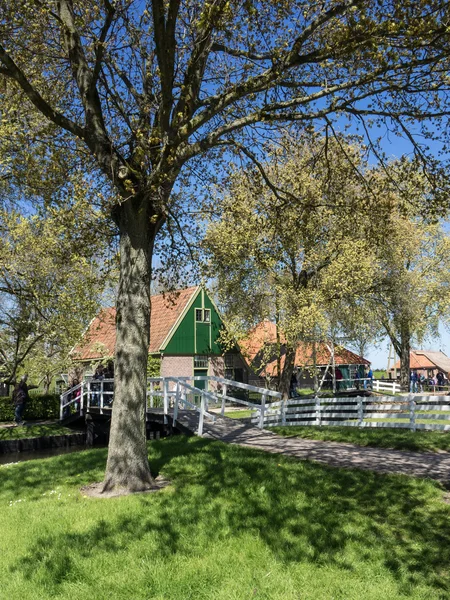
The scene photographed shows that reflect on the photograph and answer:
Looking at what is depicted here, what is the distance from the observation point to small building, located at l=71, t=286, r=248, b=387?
34.0 metres

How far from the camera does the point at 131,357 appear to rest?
8.38m

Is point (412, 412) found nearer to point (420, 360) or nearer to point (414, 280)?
point (414, 280)

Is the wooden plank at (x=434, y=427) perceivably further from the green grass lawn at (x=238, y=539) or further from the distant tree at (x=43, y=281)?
the distant tree at (x=43, y=281)

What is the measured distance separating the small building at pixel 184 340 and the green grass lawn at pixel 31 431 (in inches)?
321

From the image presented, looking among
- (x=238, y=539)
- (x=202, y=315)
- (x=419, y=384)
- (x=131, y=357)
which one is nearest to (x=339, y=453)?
(x=131, y=357)

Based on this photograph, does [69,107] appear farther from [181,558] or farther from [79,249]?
[181,558]

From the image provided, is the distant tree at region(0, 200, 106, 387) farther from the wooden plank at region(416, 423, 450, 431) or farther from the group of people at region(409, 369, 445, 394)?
the group of people at region(409, 369, 445, 394)

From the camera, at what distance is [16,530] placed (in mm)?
6473

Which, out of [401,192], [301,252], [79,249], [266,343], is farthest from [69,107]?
[266,343]

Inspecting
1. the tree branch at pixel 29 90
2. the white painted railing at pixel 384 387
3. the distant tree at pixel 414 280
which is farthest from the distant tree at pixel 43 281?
the white painted railing at pixel 384 387

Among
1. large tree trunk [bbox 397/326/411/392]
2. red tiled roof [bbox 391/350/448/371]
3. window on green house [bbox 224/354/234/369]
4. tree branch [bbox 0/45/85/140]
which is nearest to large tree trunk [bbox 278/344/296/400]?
large tree trunk [bbox 397/326/411/392]

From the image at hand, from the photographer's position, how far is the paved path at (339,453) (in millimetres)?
9172

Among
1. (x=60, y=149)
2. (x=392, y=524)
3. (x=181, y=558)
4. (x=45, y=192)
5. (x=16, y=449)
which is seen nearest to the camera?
(x=181, y=558)

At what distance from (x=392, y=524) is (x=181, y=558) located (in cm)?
266
